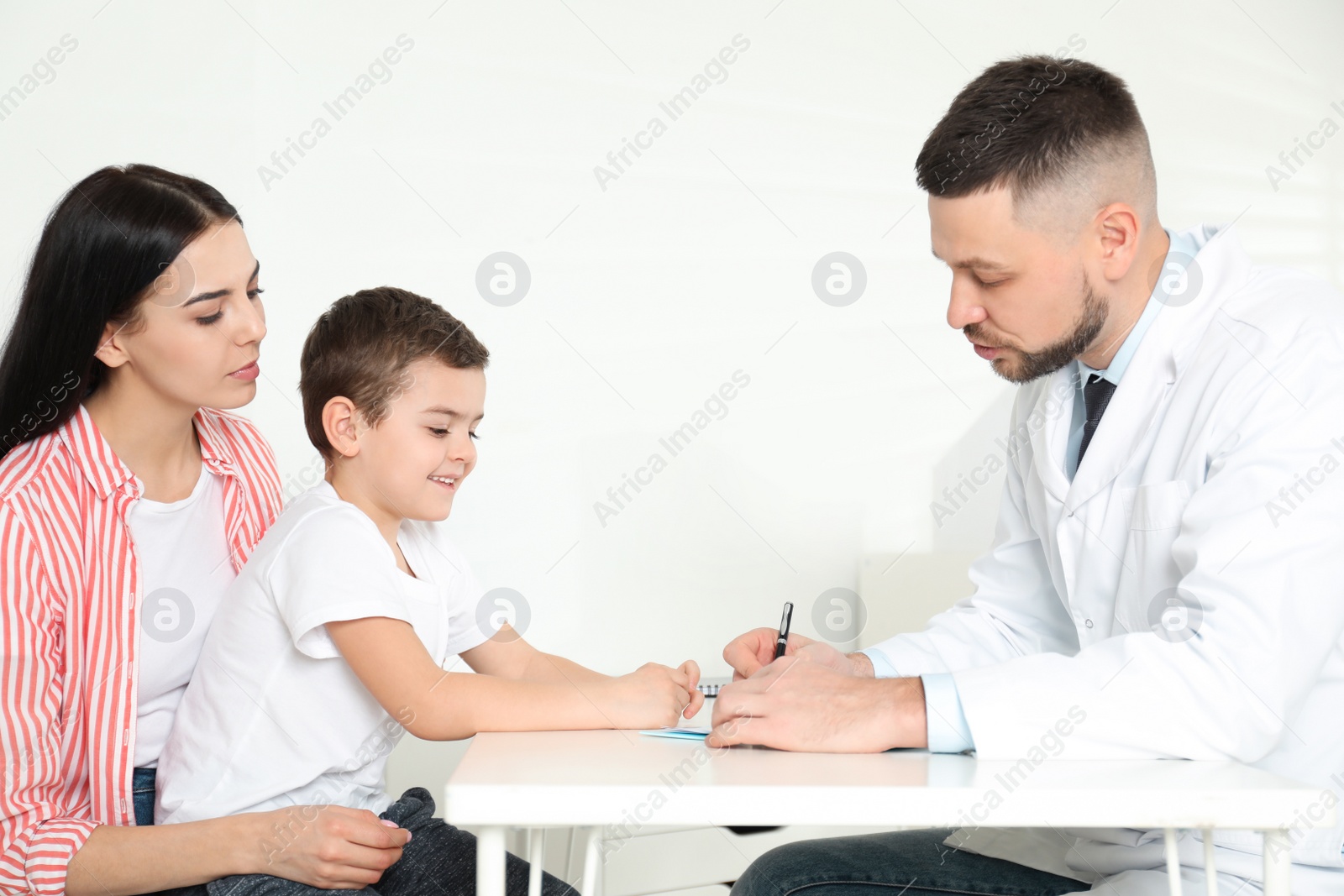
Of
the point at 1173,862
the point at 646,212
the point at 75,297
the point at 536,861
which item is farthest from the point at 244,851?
the point at 646,212

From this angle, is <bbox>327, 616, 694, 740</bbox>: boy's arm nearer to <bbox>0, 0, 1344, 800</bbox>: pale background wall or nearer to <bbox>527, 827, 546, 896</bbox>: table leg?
Answer: <bbox>527, 827, 546, 896</bbox>: table leg

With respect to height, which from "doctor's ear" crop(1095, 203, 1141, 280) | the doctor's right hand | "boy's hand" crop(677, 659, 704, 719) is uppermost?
"doctor's ear" crop(1095, 203, 1141, 280)

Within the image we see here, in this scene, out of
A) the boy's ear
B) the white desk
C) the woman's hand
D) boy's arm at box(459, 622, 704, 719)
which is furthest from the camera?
boy's arm at box(459, 622, 704, 719)

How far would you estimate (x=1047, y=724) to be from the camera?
94cm

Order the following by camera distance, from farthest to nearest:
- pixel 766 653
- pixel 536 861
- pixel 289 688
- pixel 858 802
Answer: pixel 766 653 < pixel 289 688 < pixel 536 861 < pixel 858 802

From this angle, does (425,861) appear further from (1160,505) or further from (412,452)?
(1160,505)

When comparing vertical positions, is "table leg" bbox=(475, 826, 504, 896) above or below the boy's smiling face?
below

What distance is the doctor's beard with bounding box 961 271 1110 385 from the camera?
1291mm

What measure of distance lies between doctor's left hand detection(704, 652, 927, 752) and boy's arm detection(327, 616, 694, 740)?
0.13 meters

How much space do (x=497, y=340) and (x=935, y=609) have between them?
1.18 meters

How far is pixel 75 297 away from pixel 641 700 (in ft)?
2.71

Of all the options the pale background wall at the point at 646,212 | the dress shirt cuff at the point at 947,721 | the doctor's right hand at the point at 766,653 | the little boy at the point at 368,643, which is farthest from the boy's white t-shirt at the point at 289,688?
the pale background wall at the point at 646,212

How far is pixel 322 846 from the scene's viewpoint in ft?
3.44

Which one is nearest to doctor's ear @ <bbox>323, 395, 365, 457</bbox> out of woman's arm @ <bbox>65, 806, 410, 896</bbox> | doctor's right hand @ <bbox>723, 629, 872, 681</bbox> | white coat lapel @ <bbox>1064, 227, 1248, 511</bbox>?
woman's arm @ <bbox>65, 806, 410, 896</bbox>
